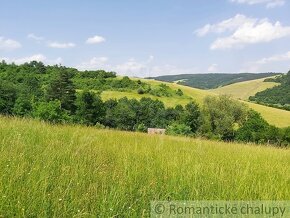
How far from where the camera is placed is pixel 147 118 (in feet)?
277

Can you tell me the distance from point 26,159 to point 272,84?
578ft

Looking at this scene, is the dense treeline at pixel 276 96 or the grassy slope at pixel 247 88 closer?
the dense treeline at pixel 276 96

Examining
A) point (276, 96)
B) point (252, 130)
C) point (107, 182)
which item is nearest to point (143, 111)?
point (252, 130)

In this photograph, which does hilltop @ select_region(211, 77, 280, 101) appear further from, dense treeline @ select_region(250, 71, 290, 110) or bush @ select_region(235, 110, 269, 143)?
bush @ select_region(235, 110, 269, 143)

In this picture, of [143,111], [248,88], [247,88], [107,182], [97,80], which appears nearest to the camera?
[107,182]

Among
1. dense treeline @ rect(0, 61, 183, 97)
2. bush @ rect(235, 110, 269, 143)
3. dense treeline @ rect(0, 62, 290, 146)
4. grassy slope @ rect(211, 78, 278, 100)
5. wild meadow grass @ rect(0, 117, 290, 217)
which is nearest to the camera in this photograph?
wild meadow grass @ rect(0, 117, 290, 217)

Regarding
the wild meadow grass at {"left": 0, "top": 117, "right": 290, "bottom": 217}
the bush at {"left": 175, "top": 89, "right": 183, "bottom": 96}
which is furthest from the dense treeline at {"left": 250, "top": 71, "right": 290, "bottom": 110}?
the wild meadow grass at {"left": 0, "top": 117, "right": 290, "bottom": 217}

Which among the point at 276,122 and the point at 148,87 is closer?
the point at 276,122

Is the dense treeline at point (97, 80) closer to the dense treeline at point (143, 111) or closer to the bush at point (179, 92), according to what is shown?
the bush at point (179, 92)

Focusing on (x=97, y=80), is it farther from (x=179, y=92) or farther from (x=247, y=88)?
(x=247, y=88)

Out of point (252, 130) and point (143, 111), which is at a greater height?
point (143, 111)

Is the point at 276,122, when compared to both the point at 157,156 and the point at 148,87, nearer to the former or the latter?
the point at 148,87

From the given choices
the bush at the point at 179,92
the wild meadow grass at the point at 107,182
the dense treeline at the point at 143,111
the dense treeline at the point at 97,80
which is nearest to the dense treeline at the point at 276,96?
the bush at the point at 179,92

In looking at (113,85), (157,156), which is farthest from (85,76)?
(157,156)
